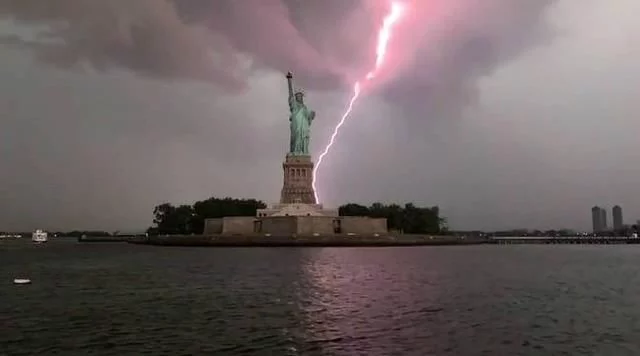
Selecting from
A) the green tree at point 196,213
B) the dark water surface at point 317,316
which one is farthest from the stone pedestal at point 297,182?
the dark water surface at point 317,316

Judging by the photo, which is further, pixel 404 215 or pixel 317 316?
pixel 404 215

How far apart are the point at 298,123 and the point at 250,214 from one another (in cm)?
3350

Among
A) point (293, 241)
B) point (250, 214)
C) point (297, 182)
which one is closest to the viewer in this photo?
point (293, 241)

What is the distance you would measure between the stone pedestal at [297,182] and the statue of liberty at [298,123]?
197cm

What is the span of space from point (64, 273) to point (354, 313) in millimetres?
30532

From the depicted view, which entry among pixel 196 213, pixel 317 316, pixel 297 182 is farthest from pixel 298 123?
pixel 317 316

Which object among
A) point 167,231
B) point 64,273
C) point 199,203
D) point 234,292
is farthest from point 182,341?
point 167,231

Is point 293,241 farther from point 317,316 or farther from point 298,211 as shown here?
point 317,316

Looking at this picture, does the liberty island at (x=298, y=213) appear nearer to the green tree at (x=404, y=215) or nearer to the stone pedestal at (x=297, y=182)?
the stone pedestal at (x=297, y=182)

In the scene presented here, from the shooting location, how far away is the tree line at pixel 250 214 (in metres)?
135

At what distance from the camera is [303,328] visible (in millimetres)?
21797

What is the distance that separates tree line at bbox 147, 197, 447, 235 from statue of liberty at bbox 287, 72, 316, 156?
30598mm

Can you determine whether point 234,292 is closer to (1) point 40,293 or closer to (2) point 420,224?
(1) point 40,293

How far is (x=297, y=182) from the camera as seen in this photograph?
105 meters
